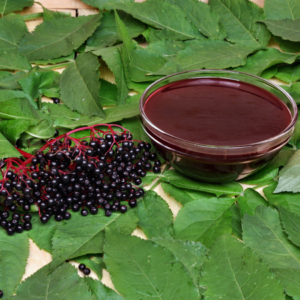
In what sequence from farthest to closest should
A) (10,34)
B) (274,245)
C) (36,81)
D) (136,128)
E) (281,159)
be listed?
(10,34), (36,81), (136,128), (281,159), (274,245)

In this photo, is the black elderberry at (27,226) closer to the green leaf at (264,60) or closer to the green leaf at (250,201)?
the green leaf at (250,201)

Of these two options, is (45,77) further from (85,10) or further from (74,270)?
(74,270)

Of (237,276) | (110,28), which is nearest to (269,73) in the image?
(110,28)

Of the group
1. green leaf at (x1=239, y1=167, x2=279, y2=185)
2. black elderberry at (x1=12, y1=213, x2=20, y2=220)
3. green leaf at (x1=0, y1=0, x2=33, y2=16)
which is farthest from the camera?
green leaf at (x1=0, y1=0, x2=33, y2=16)

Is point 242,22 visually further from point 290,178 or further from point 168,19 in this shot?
point 290,178

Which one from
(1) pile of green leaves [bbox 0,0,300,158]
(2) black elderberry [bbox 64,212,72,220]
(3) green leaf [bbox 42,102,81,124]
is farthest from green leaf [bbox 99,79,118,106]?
(2) black elderberry [bbox 64,212,72,220]

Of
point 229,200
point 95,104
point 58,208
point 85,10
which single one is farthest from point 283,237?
point 85,10

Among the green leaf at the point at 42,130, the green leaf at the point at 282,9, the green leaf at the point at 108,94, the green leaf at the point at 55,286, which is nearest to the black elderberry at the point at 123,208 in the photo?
the green leaf at the point at 55,286

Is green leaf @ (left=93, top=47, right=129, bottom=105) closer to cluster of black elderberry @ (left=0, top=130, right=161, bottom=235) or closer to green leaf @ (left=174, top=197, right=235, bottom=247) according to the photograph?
cluster of black elderberry @ (left=0, top=130, right=161, bottom=235)
